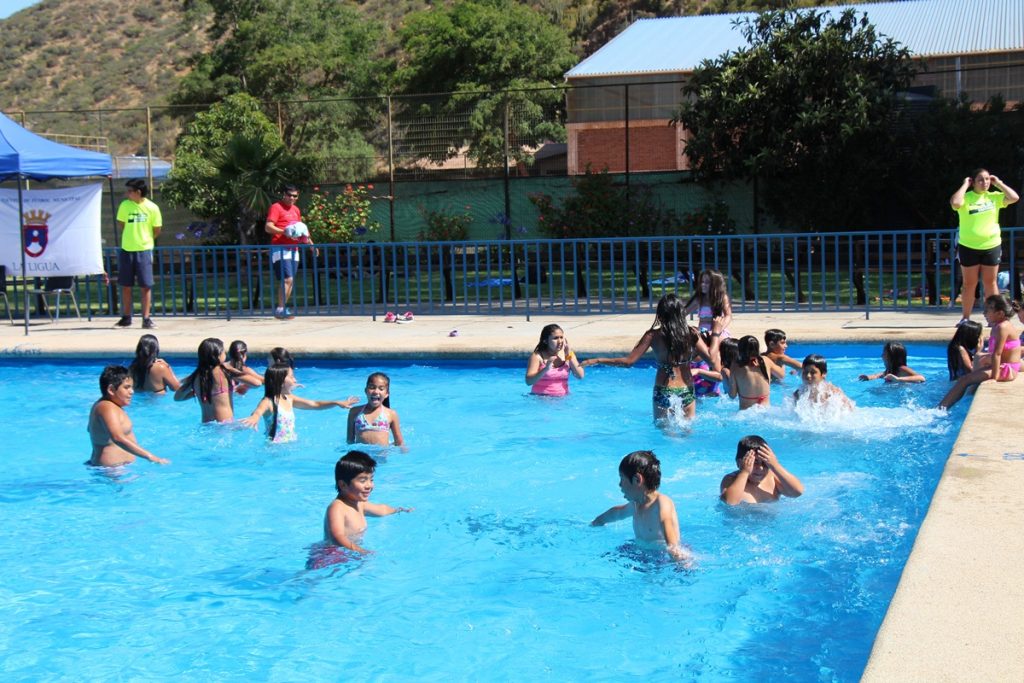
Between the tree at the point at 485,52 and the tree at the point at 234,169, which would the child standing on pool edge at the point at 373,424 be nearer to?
the tree at the point at 234,169

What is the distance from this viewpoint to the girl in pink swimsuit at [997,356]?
9477 millimetres

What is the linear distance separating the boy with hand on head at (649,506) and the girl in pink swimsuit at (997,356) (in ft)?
14.3

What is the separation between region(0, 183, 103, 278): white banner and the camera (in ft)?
53.9

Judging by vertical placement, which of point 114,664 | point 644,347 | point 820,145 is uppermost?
point 820,145

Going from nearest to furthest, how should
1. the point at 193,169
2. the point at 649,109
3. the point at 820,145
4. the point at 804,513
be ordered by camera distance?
the point at 804,513 < the point at 820,145 < the point at 193,169 < the point at 649,109

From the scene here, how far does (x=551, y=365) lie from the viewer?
432 inches

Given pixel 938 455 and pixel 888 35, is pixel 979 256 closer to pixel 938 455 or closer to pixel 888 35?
pixel 938 455

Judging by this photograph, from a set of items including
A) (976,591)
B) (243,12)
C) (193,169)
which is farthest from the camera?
(243,12)

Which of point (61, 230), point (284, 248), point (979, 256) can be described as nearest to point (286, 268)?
point (284, 248)

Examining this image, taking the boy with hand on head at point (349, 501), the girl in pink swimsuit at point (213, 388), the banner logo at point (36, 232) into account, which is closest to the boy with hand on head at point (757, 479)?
the boy with hand on head at point (349, 501)

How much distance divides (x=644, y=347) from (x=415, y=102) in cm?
2402

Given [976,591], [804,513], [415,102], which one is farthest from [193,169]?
[976,591]

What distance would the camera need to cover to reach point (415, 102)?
32406 mm

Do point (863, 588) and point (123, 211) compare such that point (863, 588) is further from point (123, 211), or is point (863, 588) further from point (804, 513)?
point (123, 211)
